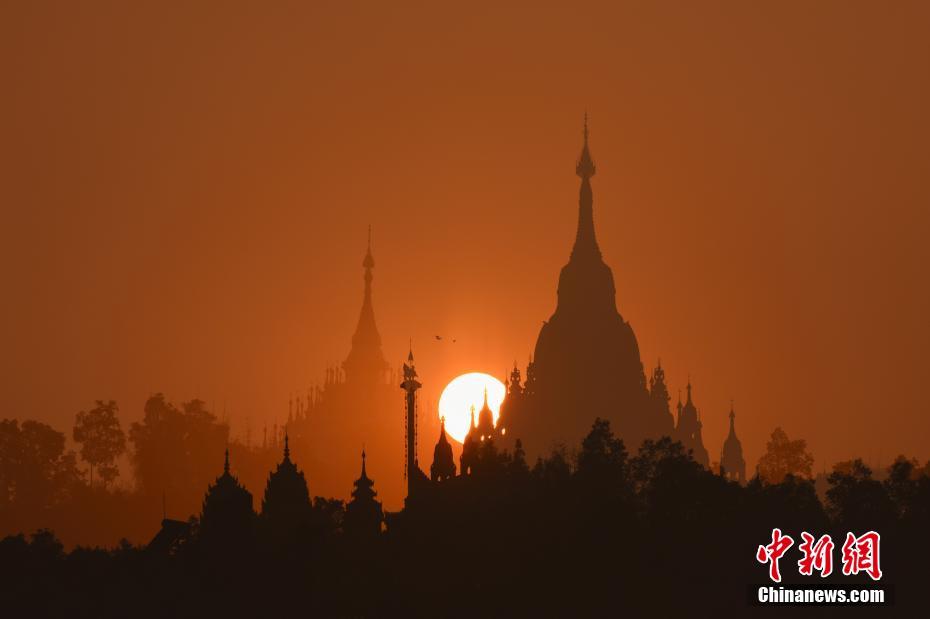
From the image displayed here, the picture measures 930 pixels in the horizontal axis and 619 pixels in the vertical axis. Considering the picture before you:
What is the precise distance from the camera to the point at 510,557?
12475 cm

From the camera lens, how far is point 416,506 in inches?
5305

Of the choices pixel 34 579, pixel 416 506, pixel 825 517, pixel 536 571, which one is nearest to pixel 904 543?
pixel 825 517

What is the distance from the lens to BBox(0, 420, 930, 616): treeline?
12019 cm

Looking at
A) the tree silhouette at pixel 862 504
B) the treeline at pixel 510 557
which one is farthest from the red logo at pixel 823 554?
the tree silhouette at pixel 862 504

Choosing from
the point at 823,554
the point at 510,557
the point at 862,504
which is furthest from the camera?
the point at 862,504

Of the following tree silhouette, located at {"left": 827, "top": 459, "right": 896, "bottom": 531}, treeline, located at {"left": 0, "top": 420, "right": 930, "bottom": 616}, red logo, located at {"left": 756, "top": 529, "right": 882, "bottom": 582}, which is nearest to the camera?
treeline, located at {"left": 0, "top": 420, "right": 930, "bottom": 616}

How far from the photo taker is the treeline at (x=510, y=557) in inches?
4732

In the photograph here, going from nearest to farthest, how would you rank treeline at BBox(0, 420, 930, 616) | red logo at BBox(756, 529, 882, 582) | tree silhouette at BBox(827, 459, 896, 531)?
treeline at BBox(0, 420, 930, 616)
red logo at BBox(756, 529, 882, 582)
tree silhouette at BBox(827, 459, 896, 531)

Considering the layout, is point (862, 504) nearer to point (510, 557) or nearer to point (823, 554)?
A: point (823, 554)

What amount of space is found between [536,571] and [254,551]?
51.7ft

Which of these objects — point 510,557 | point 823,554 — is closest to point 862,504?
point 823,554

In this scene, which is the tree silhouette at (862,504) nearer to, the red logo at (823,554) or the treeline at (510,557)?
the treeline at (510,557)

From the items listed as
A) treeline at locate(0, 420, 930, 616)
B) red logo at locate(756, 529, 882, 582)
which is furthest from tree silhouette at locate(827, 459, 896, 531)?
red logo at locate(756, 529, 882, 582)

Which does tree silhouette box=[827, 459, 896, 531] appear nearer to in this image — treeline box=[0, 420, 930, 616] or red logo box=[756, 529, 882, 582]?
treeline box=[0, 420, 930, 616]
